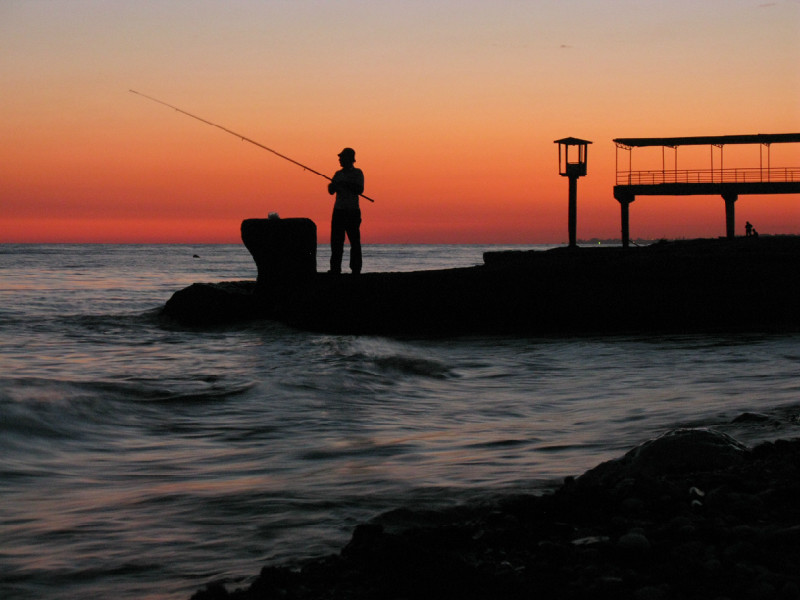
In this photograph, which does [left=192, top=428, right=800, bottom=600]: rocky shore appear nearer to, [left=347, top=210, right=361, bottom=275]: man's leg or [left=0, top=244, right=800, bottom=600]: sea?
[left=0, top=244, right=800, bottom=600]: sea

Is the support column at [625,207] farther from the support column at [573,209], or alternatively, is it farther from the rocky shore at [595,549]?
the rocky shore at [595,549]

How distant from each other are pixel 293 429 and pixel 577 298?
554 cm

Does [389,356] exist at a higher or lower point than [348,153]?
lower

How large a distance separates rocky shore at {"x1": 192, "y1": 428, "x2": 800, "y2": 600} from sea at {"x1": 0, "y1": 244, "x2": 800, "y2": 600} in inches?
16.4

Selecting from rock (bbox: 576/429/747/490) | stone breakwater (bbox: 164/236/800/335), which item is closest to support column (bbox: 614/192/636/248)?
stone breakwater (bbox: 164/236/800/335)

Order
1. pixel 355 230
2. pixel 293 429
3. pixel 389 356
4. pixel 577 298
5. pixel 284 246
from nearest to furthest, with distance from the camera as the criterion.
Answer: pixel 293 429, pixel 389 356, pixel 577 298, pixel 355 230, pixel 284 246

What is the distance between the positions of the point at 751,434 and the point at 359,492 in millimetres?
2284

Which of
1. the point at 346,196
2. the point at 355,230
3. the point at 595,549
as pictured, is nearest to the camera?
the point at 595,549

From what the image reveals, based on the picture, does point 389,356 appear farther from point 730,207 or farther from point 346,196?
point 730,207

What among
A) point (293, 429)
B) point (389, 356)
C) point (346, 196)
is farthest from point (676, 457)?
point (346, 196)

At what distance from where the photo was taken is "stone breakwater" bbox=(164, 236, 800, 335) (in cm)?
1028

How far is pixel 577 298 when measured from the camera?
34.6 feet

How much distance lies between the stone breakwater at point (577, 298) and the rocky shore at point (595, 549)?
6.90 m

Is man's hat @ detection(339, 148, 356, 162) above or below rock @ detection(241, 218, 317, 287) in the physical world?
above
